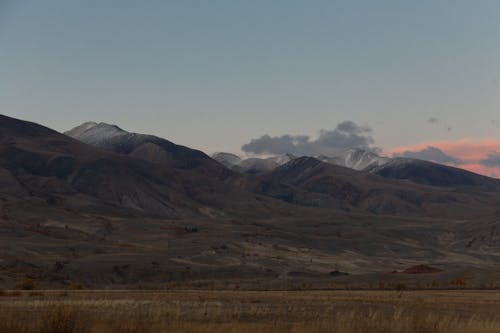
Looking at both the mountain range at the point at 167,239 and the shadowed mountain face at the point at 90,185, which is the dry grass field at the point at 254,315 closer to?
the mountain range at the point at 167,239

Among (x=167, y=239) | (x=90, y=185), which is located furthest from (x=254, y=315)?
(x=90, y=185)

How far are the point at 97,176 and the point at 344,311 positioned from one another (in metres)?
163

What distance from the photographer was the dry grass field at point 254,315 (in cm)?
1983

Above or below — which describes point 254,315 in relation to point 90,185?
below

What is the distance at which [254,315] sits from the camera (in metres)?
28.1

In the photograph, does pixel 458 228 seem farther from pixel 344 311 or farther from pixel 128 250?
pixel 344 311

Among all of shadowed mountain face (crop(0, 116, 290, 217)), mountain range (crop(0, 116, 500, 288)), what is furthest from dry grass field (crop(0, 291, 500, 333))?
shadowed mountain face (crop(0, 116, 290, 217))

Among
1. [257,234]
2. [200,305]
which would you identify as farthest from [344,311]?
[257,234]

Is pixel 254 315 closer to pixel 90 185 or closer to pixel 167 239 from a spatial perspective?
pixel 167 239

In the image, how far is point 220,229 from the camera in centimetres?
13488

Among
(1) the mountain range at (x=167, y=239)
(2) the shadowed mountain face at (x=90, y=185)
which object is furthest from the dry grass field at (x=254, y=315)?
(2) the shadowed mountain face at (x=90, y=185)

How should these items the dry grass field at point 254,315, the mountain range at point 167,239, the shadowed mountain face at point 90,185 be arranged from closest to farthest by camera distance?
the dry grass field at point 254,315 < the mountain range at point 167,239 < the shadowed mountain face at point 90,185

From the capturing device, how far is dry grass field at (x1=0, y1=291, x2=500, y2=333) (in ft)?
65.1

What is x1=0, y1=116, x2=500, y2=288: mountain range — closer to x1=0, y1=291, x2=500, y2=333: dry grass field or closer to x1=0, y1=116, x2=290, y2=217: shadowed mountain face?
x1=0, y1=116, x2=290, y2=217: shadowed mountain face
